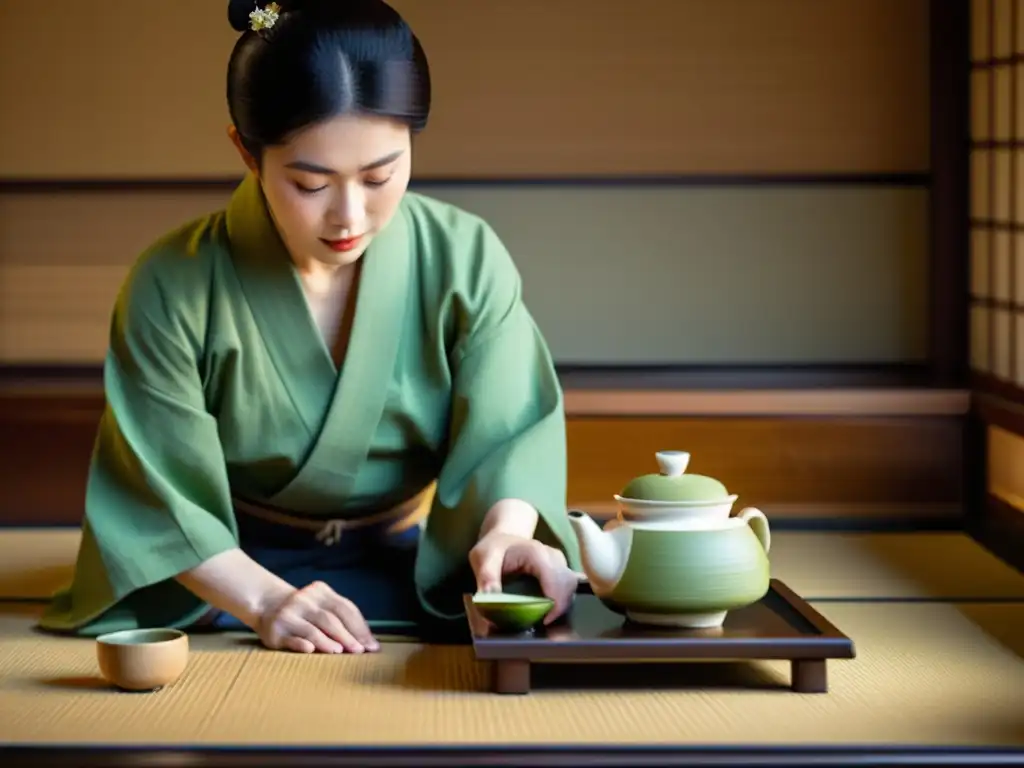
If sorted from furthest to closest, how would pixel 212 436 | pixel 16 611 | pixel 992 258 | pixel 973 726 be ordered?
pixel 992 258
pixel 16 611
pixel 212 436
pixel 973 726

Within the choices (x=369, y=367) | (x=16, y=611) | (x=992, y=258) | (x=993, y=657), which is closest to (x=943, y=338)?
(x=992, y=258)

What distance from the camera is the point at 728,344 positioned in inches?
197

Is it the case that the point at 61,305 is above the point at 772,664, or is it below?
above

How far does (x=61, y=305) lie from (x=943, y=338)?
99.9 inches

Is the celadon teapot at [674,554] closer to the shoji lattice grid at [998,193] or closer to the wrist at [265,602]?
the wrist at [265,602]

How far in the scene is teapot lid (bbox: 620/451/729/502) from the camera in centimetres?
260

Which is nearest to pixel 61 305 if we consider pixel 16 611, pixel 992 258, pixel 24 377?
pixel 24 377

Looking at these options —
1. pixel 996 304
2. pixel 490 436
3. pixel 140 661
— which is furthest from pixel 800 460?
pixel 140 661

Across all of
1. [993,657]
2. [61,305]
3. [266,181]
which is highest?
[266,181]

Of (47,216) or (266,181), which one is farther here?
(47,216)

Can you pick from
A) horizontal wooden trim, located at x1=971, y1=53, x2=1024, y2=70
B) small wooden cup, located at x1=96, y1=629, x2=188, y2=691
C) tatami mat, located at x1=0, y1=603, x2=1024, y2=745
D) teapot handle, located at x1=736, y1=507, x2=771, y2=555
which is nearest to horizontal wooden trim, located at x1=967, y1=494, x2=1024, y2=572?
horizontal wooden trim, located at x1=971, y1=53, x2=1024, y2=70

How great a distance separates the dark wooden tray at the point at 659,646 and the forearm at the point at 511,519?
0.28 m

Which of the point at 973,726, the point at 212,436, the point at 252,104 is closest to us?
the point at 973,726

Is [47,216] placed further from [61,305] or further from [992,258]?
[992,258]
